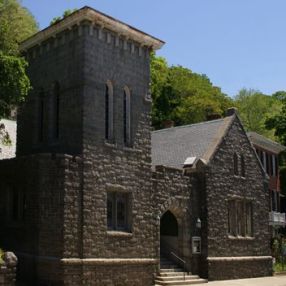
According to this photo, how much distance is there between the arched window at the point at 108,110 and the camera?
66.8 feet

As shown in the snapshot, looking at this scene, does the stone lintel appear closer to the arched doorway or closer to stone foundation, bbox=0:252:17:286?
stone foundation, bbox=0:252:17:286

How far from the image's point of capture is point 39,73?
21.8 m

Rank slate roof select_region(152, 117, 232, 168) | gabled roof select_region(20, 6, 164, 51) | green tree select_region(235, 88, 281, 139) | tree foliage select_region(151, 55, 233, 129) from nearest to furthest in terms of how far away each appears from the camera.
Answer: gabled roof select_region(20, 6, 164, 51), slate roof select_region(152, 117, 232, 168), tree foliage select_region(151, 55, 233, 129), green tree select_region(235, 88, 281, 139)

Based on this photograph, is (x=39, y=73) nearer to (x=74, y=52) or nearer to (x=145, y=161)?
(x=74, y=52)

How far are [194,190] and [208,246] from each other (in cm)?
268

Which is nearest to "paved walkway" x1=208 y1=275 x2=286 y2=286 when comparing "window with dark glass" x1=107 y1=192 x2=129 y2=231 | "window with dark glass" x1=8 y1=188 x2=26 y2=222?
"window with dark glass" x1=107 y1=192 x2=129 y2=231

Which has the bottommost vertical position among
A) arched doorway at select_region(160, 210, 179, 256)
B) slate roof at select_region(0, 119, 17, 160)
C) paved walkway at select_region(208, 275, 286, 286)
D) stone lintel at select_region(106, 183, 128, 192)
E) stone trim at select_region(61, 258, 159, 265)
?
paved walkway at select_region(208, 275, 286, 286)

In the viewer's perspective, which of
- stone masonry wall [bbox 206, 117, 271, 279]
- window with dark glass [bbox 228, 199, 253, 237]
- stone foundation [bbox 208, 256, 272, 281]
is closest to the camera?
stone foundation [bbox 208, 256, 272, 281]

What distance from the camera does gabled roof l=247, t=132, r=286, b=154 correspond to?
40312 mm

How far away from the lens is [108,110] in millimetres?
20516

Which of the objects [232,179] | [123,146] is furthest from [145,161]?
[232,179]

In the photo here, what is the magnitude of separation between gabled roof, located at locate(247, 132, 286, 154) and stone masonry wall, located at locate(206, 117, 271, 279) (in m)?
10.8

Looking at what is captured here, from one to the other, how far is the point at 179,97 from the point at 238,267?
3033 cm

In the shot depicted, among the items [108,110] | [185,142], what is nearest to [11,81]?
[108,110]
